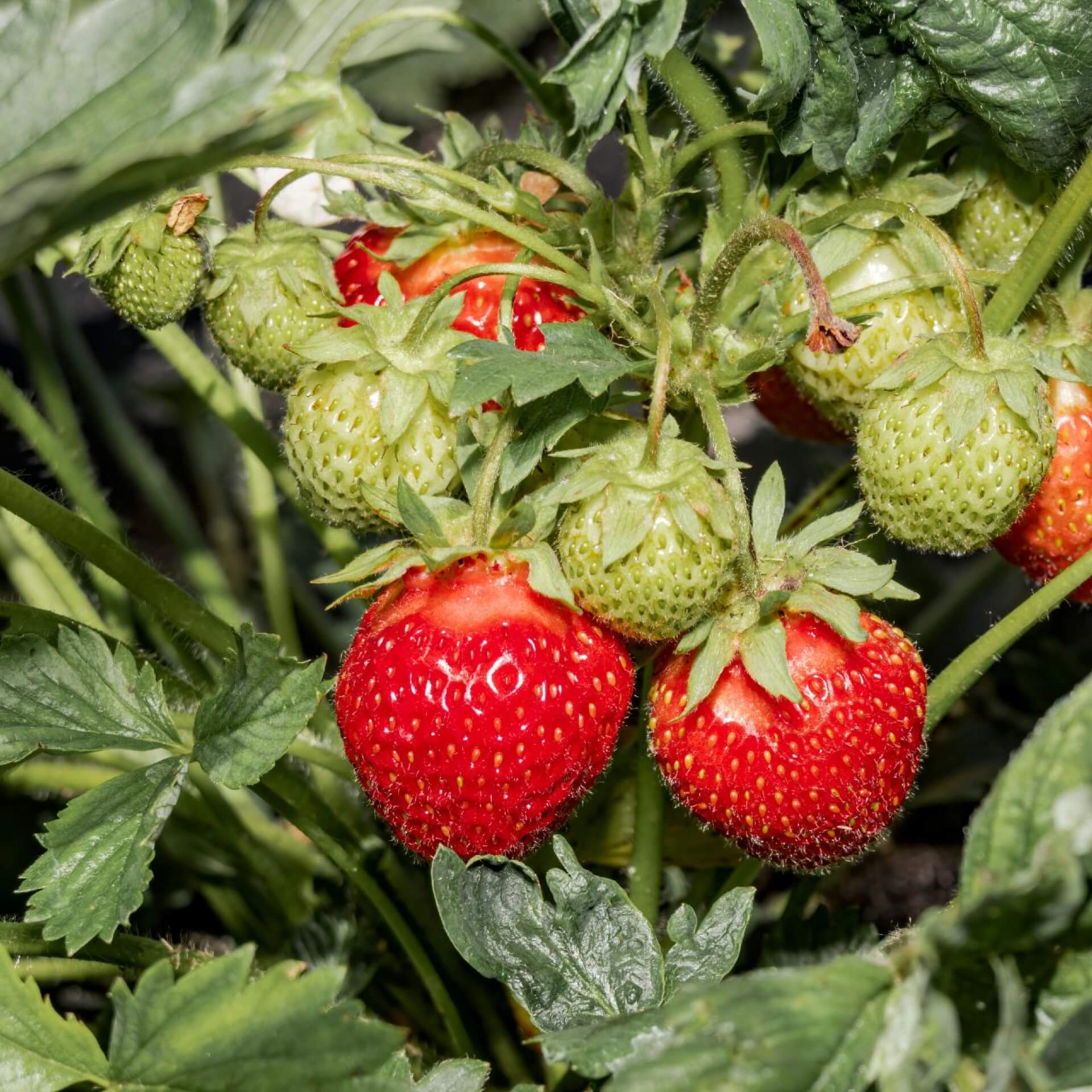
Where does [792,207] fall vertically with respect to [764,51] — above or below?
below

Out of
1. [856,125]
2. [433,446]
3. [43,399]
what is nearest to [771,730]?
[433,446]

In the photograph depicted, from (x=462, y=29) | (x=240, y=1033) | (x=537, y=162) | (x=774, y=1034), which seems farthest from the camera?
(x=462, y=29)

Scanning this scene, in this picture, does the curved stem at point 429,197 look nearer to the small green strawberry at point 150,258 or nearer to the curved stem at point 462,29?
the small green strawberry at point 150,258

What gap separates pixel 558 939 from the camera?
30.4 inches

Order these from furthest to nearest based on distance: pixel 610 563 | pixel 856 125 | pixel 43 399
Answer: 1. pixel 43 399
2. pixel 856 125
3. pixel 610 563

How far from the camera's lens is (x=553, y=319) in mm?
899

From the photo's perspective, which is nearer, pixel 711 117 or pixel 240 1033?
pixel 240 1033

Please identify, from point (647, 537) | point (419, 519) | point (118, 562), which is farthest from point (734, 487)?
point (118, 562)

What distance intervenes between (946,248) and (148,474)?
0.86 meters

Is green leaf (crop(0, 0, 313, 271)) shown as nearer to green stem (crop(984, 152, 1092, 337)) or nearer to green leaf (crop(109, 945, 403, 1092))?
green leaf (crop(109, 945, 403, 1092))

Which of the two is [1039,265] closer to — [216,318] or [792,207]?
[792,207]

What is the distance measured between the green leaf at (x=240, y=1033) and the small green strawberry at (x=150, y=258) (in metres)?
0.40

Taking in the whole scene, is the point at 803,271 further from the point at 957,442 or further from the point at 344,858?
the point at 344,858

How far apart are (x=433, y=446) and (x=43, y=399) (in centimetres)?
62
